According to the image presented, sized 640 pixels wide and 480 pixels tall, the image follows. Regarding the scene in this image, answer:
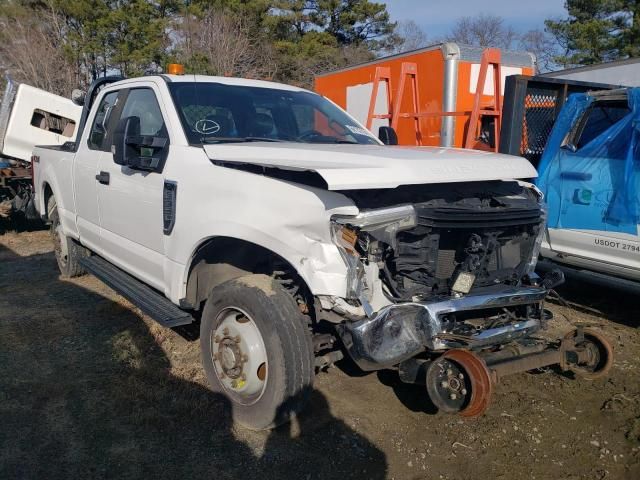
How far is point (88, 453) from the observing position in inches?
123

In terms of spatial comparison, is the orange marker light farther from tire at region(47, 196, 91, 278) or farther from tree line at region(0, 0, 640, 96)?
tree line at region(0, 0, 640, 96)

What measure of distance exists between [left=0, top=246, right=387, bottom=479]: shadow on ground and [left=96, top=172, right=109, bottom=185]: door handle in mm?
1287

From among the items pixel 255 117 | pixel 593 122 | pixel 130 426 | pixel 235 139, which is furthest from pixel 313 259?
pixel 593 122

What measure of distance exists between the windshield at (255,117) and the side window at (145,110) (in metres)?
0.22

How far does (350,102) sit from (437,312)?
28.3 ft

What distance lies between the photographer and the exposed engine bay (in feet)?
9.83

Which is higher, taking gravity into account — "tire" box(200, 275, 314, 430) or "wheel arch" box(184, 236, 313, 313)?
"wheel arch" box(184, 236, 313, 313)

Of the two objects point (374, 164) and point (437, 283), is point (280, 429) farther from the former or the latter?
point (374, 164)

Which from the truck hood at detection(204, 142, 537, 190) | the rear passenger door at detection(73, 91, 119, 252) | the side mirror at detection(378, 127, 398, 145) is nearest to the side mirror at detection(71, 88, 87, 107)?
the rear passenger door at detection(73, 91, 119, 252)

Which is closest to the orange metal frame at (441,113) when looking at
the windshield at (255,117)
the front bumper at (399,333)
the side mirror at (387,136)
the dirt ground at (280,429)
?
the side mirror at (387,136)

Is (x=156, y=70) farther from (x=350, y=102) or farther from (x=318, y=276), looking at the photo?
(x=318, y=276)

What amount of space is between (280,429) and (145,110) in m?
2.65

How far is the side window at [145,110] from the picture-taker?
4207mm

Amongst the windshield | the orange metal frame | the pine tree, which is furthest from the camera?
the pine tree
